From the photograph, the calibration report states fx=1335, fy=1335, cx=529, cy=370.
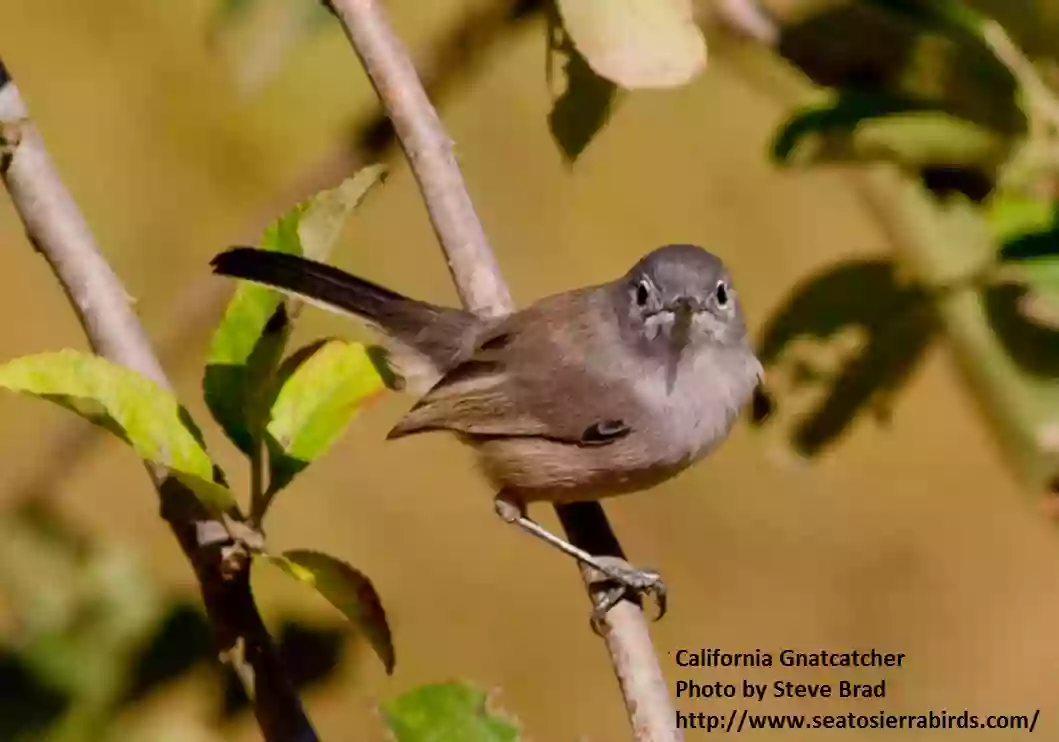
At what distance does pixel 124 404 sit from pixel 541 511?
314 centimetres

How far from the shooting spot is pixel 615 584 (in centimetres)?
202

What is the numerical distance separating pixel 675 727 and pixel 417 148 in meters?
0.83

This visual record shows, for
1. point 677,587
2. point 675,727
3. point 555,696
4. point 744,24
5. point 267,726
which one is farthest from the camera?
point 677,587

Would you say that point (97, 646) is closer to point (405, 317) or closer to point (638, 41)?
point (405, 317)

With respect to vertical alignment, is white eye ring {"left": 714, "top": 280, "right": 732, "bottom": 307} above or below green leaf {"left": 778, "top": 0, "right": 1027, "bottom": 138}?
above

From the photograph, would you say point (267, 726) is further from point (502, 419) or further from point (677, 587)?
point (677, 587)

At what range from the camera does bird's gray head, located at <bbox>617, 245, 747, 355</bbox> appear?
2.40 metres

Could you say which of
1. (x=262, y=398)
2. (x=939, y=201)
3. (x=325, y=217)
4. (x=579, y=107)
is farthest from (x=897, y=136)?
(x=262, y=398)

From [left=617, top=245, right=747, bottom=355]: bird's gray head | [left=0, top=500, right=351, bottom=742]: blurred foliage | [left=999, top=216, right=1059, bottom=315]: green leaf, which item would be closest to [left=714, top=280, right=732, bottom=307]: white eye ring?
[left=617, top=245, right=747, bottom=355]: bird's gray head

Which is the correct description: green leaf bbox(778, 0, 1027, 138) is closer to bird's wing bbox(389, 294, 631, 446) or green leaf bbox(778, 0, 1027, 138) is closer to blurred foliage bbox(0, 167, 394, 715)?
blurred foliage bbox(0, 167, 394, 715)

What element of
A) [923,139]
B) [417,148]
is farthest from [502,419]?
[923,139]

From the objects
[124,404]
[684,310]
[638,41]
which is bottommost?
[124,404]

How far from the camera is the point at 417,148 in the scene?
1804 mm

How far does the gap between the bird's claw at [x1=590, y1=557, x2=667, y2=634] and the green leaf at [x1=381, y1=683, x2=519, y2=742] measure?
489 mm
